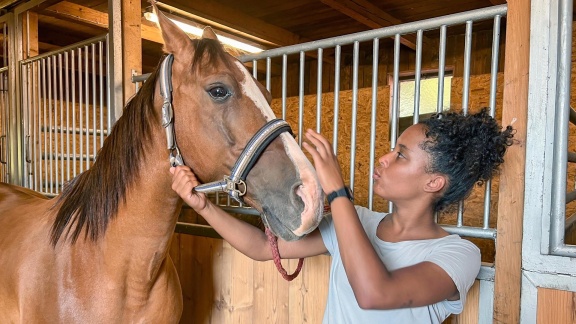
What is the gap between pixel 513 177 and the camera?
987 millimetres

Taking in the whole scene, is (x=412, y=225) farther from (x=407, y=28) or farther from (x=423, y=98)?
(x=423, y=98)

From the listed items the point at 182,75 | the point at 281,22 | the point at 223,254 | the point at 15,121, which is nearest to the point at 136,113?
the point at 182,75

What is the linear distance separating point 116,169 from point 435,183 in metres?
0.85

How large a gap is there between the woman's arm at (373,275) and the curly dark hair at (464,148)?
8.9 inches

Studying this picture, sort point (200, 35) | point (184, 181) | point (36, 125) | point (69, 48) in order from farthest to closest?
point (200, 35)
point (36, 125)
point (69, 48)
point (184, 181)

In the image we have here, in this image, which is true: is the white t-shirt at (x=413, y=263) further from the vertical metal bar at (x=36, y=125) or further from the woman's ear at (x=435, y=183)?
the vertical metal bar at (x=36, y=125)

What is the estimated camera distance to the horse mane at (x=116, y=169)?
40.9 inches

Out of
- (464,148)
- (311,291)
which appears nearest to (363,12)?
(311,291)

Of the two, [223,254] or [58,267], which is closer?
[58,267]

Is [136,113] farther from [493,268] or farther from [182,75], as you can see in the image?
[493,268]

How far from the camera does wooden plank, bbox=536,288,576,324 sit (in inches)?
35.7

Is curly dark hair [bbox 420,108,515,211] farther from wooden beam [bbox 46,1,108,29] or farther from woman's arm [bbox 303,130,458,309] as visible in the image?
wooden beam [bbox 46,1,108,29]

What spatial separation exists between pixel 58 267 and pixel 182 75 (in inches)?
27.6

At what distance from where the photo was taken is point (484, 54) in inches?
196
